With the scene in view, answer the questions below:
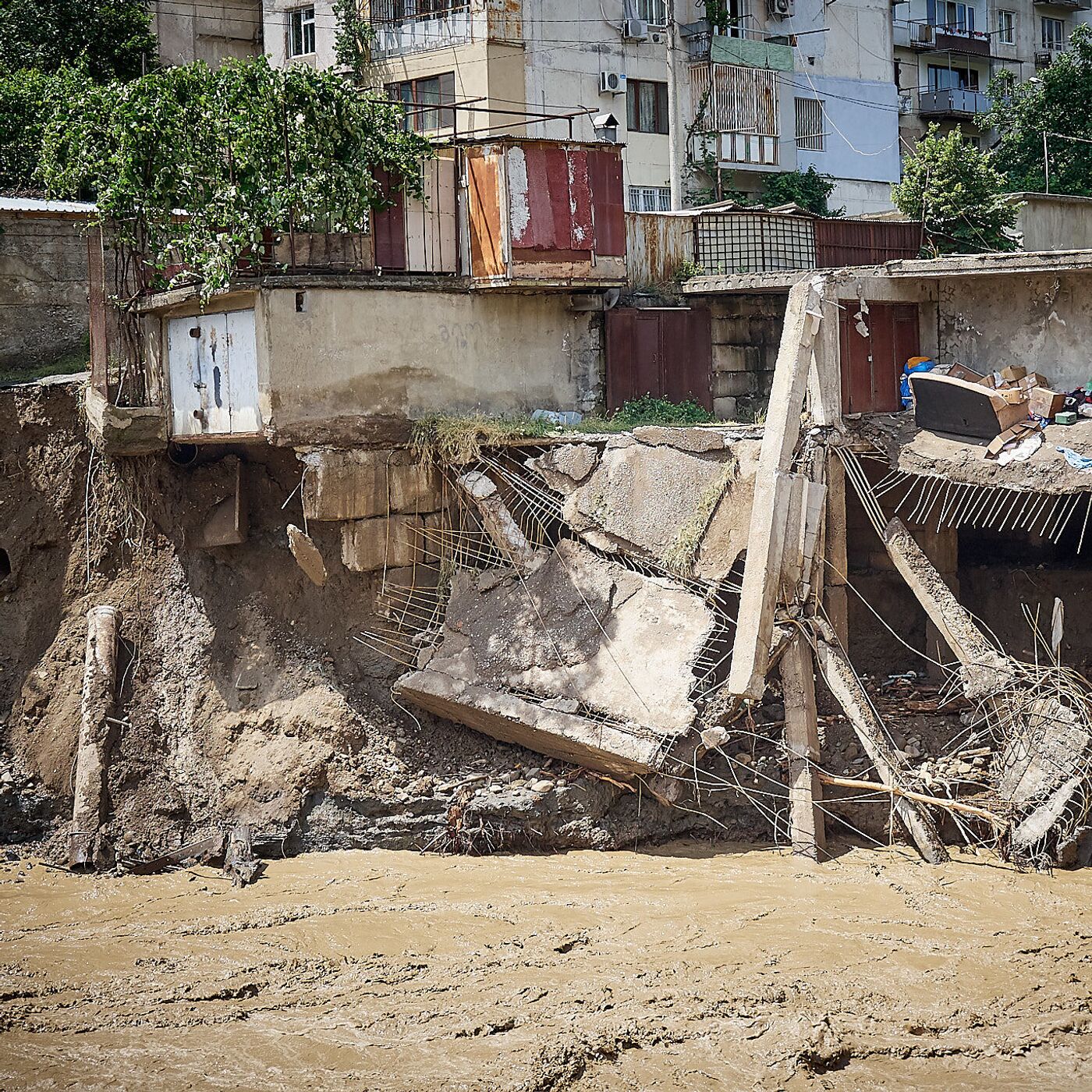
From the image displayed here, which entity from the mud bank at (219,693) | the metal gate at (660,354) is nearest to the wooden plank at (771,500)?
the mud bank at (219,693)

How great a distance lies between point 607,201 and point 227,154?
154 inches

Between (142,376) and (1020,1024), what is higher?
(142,376)

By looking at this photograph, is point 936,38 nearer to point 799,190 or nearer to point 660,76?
point 799,190

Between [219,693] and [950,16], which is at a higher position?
[950,16]

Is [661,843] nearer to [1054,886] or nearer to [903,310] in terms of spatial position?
[1054,886]

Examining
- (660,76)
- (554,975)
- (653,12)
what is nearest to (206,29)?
(653,12)

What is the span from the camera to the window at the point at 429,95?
2239 cm

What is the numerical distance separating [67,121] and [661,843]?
8.68 meters

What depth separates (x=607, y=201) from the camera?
13414mm

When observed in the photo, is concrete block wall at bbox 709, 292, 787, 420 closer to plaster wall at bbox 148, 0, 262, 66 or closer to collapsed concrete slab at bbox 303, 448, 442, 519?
collapsed concrete slab at bbox 303, 448, 442, 519

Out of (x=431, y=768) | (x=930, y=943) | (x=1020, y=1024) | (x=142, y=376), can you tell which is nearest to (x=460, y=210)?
(x=142, y=376)

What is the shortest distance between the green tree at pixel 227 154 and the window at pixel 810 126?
54.7 feet

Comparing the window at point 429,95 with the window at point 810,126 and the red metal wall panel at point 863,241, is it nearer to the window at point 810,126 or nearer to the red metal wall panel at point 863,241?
the red metal wall panel at point 863,241

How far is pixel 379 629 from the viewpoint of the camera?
11.9 meters
